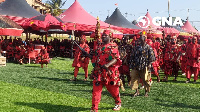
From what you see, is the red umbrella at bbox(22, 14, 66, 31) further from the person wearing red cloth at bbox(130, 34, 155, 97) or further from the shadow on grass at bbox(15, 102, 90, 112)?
the shadow on grass at bbox(15, 102, 90, 112)

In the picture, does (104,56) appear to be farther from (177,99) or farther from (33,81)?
(33,81)

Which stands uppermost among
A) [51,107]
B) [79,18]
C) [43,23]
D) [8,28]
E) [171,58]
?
[79,18]

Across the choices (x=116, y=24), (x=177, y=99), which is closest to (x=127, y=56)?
(x=177, y=99)

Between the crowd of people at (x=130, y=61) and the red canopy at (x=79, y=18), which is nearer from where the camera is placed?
the crowd of people at (x=130, y=61)

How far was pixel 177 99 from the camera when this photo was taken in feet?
31.0

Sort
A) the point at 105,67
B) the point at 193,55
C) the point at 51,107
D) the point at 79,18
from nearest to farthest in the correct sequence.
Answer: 1. the point at 105,67
2. the point at 51,107
3. the point at 193,55
4. the point at 79,18

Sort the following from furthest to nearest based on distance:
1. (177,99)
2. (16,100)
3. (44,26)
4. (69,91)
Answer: (44,26)
(69,91)
(177,99)
(16,100)

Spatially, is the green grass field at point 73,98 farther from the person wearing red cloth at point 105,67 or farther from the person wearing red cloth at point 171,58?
the person wearing red cloth at point 171,58

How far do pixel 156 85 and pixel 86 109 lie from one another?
17.8 feet

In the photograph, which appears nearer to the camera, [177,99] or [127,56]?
[177,99]

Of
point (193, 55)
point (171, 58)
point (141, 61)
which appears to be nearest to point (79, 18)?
point (171, 58)

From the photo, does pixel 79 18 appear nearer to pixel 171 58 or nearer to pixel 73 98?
pixel 171 58

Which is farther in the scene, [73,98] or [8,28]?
[8,28]

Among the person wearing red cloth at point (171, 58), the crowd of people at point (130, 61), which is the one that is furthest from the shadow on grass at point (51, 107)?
Answer: the person wearing red cloth at point (171, 58)
